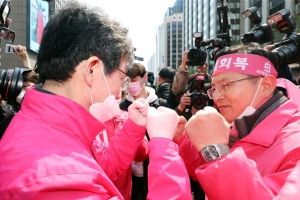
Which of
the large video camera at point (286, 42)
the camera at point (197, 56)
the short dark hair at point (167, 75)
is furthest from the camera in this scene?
the short dark hair at point (167, 75)

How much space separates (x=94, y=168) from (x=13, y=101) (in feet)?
4.82

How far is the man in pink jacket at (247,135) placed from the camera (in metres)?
1.44

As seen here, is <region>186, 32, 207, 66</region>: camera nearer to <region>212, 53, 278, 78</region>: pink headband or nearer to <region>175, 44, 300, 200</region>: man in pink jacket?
<region>175, 44, 300, 200</region>: man in pink jacket

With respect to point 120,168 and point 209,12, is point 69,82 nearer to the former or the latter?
point 120,168

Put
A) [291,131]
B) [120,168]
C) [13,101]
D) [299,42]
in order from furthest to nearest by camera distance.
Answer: [299,42] → [13,101] → [120,168] → [291,131]

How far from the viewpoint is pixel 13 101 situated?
2.43 meters

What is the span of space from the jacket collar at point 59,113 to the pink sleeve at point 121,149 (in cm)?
64

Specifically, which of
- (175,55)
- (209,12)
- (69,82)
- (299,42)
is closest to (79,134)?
(69,82)

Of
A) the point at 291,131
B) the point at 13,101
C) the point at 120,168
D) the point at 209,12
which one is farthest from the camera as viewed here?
the point at 209,12

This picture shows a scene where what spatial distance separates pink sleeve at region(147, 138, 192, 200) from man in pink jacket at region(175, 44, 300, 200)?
19 centimetres

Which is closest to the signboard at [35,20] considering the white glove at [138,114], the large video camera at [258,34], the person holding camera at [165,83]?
the person holding camera at [165,83]

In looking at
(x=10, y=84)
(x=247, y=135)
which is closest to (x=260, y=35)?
(x=247, y=135)

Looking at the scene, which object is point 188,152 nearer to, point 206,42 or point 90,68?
point 90,68

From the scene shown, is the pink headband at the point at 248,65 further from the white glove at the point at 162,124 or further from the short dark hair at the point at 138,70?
the short dark hair at the point at 138,70
